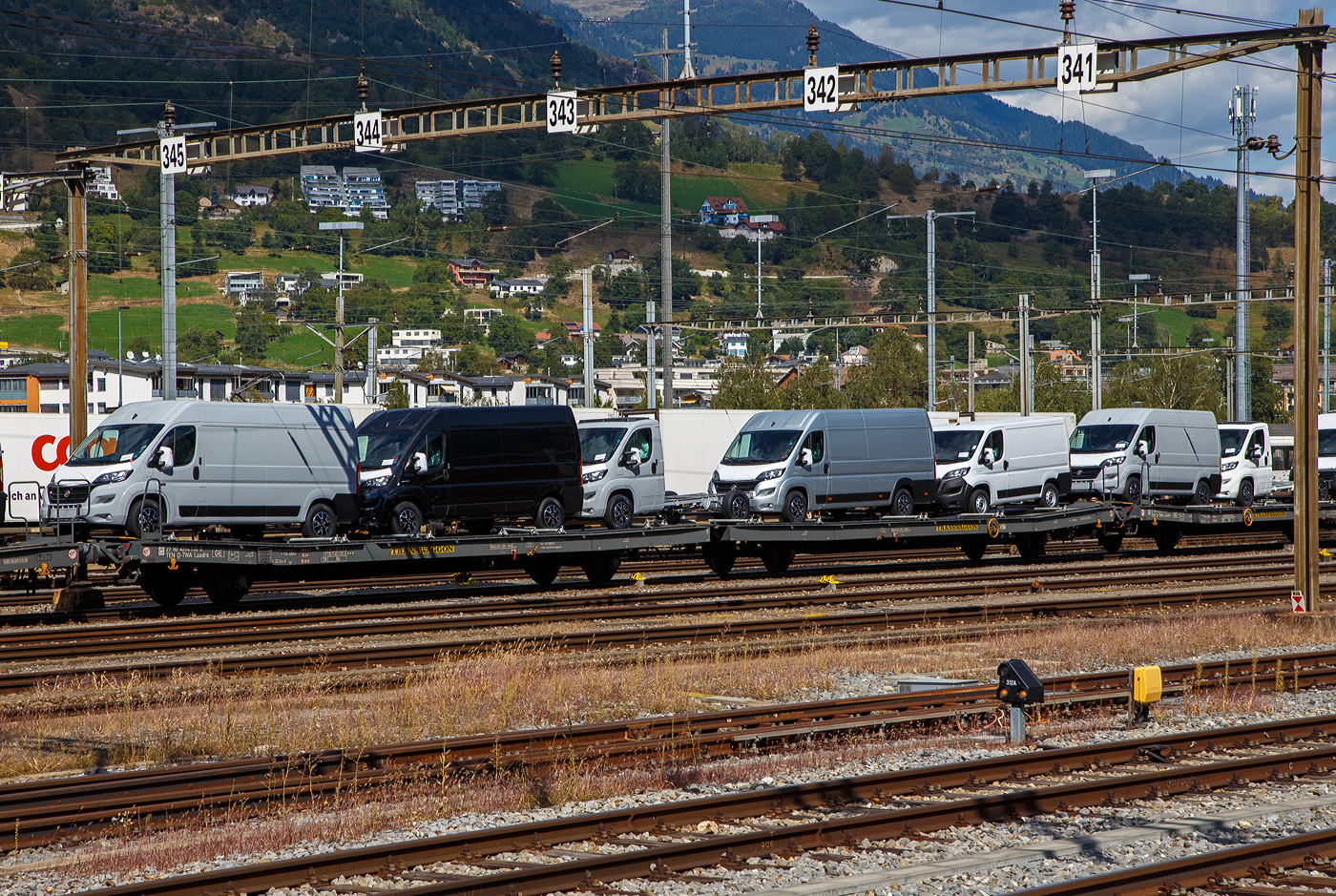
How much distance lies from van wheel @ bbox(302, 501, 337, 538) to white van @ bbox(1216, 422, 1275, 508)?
2368 centimetres

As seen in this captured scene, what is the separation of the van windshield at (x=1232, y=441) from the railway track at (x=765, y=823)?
2593 centimetres

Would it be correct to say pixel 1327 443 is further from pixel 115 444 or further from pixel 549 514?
pixel 115 444

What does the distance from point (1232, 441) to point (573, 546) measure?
22073 mm

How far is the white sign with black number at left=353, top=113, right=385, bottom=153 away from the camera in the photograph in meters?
18.5

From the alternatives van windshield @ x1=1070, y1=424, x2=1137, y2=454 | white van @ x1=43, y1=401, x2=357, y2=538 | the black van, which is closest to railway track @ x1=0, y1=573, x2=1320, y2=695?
white van @ x1=43, y1=401, x2=357, y2=538

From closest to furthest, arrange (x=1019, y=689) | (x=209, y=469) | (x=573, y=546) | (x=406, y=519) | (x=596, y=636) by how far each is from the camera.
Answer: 1. (x=1019, y=689)
2. (x=596, y=636)
3. (x=209, y=469)
4. (x=573, y=546)
5. (x=406, y=519)

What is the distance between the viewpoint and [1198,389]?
82312 millimetres

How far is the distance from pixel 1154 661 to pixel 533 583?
36.3 feet

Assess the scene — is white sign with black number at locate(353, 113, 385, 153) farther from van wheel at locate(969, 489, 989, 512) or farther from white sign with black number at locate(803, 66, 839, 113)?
van wheel at locate(969, 489, 989, 512)

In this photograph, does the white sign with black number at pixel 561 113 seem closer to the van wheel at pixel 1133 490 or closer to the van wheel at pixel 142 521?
the van wheel at pixel 142 521

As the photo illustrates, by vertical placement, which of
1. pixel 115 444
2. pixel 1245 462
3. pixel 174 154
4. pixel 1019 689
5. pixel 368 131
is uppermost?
pixel 368 131

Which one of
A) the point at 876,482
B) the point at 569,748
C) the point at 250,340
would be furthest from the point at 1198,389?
the point at 250,340

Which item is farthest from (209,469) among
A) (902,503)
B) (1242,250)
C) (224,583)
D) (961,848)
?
(1242,250)

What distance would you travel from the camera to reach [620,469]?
80.6ft
